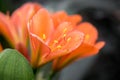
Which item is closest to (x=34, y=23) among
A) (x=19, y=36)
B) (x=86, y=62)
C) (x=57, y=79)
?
(x=19, y=36)

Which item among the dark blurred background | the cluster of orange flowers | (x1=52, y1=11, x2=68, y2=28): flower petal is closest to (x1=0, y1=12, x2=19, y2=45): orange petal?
the cluster of orange flowers

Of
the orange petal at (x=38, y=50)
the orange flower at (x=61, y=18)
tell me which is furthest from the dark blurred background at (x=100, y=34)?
the orange petal at (x=38, y=50)

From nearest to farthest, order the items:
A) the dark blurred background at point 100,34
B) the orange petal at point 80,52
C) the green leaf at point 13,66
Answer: the green leaf at point 13,66, the orange petal at point 80,52, the dark blurred background at point 100,34

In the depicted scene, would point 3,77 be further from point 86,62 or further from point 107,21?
point 107,21

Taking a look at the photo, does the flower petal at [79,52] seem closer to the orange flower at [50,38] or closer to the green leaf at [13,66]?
the orange flower at [50,38]

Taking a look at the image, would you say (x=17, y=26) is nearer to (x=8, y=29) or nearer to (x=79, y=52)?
(x=8, y=29)

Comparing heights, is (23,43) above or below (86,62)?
above
